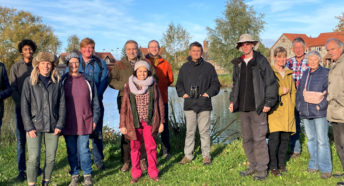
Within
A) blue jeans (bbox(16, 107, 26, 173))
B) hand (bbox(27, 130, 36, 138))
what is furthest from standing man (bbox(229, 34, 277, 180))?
blue jeans (bbox(16, 107, 26, 173))

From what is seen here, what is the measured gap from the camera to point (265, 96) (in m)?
4.49

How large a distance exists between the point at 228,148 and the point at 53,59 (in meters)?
4.10

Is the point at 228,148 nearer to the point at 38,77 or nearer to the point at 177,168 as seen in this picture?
the point at 177,168

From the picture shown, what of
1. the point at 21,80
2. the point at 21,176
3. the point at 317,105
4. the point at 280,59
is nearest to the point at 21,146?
the point at 21,176

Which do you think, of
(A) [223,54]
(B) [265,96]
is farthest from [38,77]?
(A) [223,54]

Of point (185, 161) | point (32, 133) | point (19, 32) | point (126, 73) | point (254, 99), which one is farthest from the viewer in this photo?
point (19, 32)

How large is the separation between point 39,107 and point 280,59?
12.4 ft

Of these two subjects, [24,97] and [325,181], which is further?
[325,181]

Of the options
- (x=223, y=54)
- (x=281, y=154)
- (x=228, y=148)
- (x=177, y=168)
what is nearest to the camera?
(x=281, y=154)

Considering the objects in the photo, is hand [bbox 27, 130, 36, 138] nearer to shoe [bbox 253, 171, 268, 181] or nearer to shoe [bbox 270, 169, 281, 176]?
shoe [bbox 253, 171, 268, 181]

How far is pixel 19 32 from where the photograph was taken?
40.4 meters

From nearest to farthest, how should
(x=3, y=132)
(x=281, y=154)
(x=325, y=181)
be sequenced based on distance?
(x=325, y=181)
(x=281, y=154)
(x=3, y=132)

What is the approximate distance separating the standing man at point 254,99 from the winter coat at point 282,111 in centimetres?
22

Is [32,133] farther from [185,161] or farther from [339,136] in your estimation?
[339,136]
